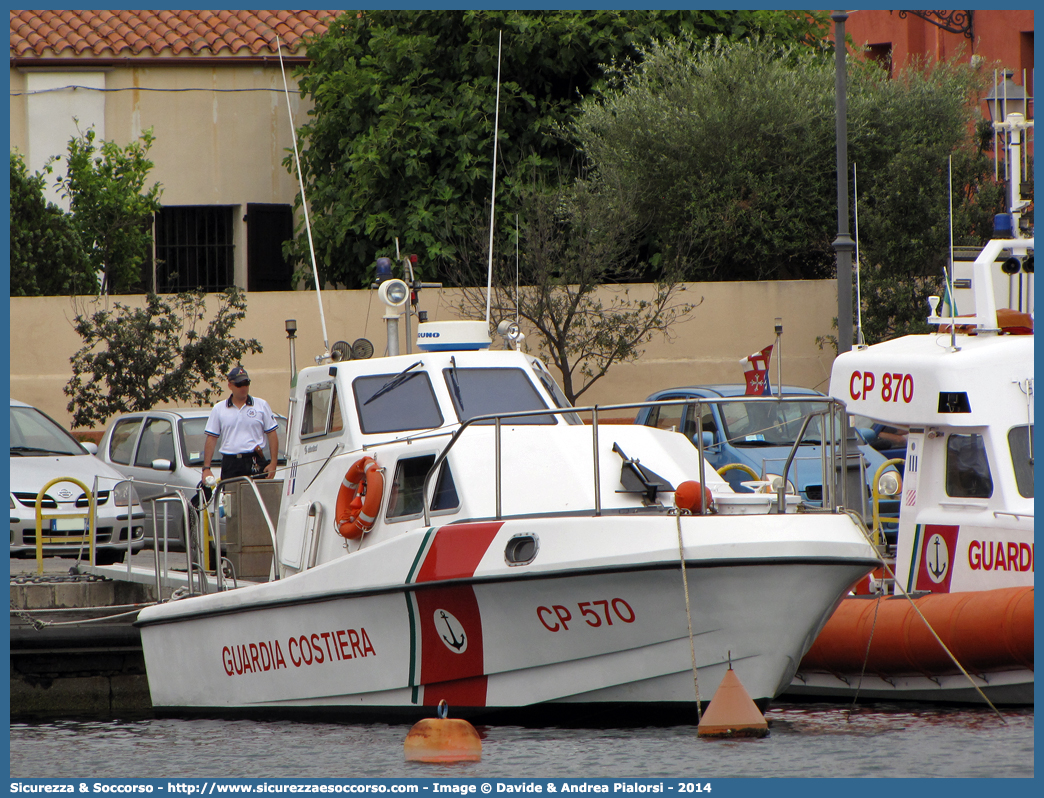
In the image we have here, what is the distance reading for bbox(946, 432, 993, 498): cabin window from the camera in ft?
31.8

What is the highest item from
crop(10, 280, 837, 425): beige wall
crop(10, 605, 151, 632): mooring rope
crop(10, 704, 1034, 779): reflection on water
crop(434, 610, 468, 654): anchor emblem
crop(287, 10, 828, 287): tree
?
crop(287, 10, 828, 287): tree

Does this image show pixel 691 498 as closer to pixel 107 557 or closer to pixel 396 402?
pixel 396 402

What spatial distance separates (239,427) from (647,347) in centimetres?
1149

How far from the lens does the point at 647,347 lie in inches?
866

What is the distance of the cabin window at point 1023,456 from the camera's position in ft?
31.1

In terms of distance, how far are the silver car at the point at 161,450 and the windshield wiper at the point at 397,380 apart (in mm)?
4820

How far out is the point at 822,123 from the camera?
22453mm

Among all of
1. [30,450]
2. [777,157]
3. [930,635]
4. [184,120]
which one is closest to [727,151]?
[777,157]

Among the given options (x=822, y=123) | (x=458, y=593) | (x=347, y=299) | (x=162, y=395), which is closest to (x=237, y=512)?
(x=458, y=593)

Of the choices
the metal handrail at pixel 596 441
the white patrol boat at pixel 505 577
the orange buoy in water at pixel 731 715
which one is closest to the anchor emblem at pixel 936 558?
the metal handrail at pixel 596 441

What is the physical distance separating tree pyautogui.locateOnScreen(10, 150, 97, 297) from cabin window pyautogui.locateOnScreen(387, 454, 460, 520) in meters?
14.7

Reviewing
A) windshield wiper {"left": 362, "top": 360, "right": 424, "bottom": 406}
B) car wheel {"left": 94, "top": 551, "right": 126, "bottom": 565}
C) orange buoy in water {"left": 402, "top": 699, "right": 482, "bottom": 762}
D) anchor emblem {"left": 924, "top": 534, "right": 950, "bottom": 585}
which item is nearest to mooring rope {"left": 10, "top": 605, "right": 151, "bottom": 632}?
car wheel {"left": 94, "top": 551, "right": 126, "bottom": 565}

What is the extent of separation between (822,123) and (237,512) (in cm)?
1450

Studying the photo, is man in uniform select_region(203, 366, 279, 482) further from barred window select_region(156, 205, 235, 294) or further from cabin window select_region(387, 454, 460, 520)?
barred window select_region(156, 205, 235, 294)
